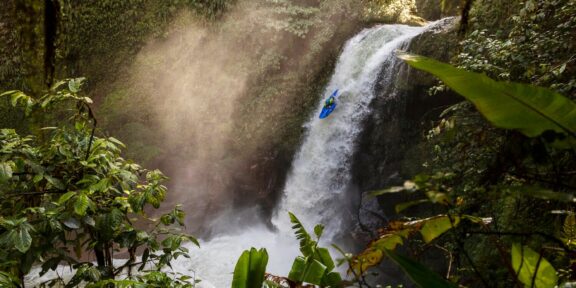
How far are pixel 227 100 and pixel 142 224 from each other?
4.45 meters

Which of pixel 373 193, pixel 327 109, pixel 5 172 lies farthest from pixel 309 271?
pixel 327 109

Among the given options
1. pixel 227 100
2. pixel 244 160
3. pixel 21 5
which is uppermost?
pixel 21 5

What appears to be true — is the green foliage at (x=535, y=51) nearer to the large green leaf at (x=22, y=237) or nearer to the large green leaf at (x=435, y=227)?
the large green leaf at (x=435, y=227)

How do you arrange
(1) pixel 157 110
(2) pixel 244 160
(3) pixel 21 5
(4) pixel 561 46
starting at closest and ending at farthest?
(3) pixel 21 5 < (4) pixel 561 46 < (2) pixel 244 160 < (1) pixel 157 110

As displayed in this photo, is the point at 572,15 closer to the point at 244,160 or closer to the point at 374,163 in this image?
the point at 374,163

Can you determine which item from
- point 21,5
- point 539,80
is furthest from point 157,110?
point 539,80

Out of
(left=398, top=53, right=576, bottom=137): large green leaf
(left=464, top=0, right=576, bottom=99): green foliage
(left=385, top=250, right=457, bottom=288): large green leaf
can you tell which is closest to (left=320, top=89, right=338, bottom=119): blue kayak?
(left=464, top=0, right=576, bottom=99): green foliage

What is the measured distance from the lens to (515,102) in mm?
1295

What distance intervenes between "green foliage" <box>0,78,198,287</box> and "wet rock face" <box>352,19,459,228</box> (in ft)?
22.0

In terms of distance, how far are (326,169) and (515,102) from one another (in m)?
8.42

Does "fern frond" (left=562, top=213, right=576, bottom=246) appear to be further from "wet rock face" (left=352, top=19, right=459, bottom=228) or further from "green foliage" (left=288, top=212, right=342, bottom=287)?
"wet rock face" (left=352, top=19, right=459, bottom=228)

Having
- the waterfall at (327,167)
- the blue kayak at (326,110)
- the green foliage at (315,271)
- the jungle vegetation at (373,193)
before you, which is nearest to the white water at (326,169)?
the waterfall at (327,167)

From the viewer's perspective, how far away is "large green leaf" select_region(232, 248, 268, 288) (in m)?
1.82

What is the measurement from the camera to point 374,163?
9.05 meters
